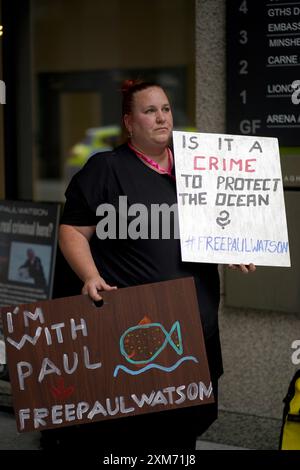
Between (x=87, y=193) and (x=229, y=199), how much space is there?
0.53 metres

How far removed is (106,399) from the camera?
2.95 meters

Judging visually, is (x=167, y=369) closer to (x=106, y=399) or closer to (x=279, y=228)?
(x=106, y=399)

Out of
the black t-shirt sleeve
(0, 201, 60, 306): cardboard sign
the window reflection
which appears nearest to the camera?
the black t-shirt sleeve

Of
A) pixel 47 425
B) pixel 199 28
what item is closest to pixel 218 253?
pixel 47 425

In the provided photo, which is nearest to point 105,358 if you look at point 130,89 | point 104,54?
point 130,89

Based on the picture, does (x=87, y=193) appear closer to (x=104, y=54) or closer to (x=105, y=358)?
(x=105, y=358)

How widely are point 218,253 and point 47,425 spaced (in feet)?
2.99

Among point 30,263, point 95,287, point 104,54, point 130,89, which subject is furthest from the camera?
point 104,54

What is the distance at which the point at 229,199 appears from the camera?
2939mm

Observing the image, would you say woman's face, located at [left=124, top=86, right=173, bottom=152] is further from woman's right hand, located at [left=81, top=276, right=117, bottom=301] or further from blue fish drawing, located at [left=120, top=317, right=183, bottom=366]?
blue fish drawing, located at [left=120, top=317, right=183, bottom=366]

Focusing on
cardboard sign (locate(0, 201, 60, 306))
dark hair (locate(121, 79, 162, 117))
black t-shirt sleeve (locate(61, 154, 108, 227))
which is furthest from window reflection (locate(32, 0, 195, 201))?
black t-shirt sleeve (locate(61, 154, 108, 227))

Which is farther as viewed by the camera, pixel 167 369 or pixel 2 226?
pixel 2 226

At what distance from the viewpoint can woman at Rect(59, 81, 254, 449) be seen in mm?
2922

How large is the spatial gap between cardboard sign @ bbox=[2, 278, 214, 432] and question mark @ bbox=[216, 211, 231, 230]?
10.3 inches
